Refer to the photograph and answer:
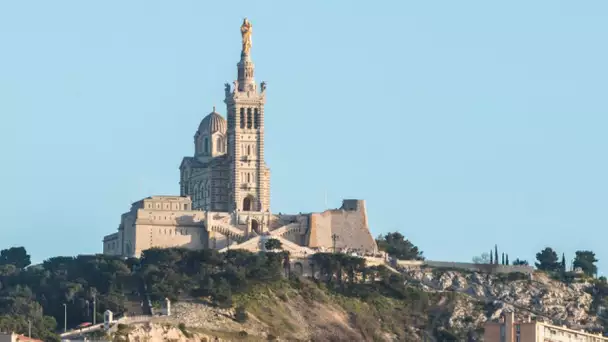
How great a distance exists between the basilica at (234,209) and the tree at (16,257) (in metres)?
6.56

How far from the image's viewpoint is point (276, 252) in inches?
7357

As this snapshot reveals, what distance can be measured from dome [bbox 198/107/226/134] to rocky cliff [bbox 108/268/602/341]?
17783 millimetres

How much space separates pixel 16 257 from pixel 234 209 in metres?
18.1

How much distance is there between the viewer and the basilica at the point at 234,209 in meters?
189

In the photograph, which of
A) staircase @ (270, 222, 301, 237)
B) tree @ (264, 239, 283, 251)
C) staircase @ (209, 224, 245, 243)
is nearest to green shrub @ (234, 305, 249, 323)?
tree @ (264, 239, 283, 251)

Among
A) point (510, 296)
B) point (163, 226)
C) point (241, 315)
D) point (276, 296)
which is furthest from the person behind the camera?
point (510, 296)

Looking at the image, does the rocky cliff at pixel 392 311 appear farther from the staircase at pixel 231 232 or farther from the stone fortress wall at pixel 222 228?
the staircase at pixel 231 232

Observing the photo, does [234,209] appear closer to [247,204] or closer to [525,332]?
[247,204]

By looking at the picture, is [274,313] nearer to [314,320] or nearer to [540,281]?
[314,320]

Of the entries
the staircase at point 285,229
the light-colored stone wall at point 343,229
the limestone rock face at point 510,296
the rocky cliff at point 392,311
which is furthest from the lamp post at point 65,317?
the limestone rock face at point 510,296

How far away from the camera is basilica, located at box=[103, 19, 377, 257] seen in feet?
619

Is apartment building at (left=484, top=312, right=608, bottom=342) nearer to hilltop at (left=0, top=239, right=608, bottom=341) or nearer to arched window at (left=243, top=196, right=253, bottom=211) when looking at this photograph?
hilltop at (left=0, top=239, right=608, bottom=341)

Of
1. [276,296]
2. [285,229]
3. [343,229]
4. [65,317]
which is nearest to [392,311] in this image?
[276,296]

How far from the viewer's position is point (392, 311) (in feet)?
610
